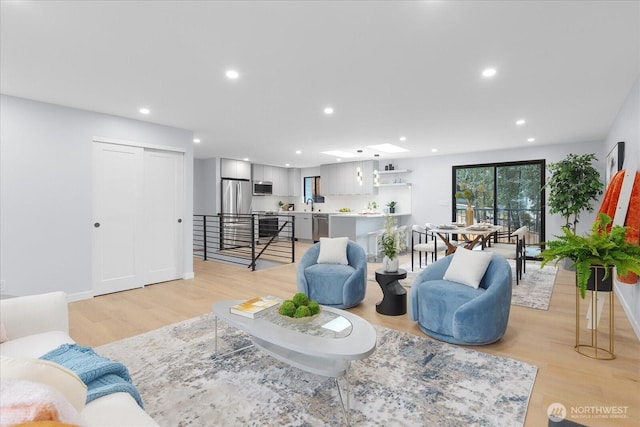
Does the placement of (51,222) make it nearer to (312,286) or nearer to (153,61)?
(153,61)

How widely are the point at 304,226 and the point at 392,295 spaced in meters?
6.51

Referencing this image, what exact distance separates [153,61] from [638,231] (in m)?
4.57

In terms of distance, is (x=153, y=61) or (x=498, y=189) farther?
(x=498, y=189)

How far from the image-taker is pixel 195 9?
2119mm

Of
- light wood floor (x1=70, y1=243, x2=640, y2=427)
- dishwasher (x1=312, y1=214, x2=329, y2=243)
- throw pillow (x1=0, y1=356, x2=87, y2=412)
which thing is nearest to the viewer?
throw pillow (x1=0, y1=356, x2=87, y2=412)

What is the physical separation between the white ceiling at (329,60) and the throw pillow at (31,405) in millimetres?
2154

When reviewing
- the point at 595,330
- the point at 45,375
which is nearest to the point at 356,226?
the point at 595,330

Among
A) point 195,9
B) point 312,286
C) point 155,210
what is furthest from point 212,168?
point 195,9

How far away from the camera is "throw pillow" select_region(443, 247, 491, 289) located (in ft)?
10.0

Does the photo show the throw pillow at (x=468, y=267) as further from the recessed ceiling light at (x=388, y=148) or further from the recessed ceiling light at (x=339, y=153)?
the recessed ceiling light at (x=339, y=153)

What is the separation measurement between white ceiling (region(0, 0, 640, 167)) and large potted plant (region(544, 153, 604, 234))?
3.35 ft

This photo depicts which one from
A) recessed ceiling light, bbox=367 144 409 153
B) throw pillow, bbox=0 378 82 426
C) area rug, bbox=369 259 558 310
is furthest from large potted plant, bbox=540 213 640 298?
recessed ceiling light, bbox=367 144 409 153

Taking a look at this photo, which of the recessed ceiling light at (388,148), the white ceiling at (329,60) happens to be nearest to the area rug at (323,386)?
the white ceiling at (329,60)

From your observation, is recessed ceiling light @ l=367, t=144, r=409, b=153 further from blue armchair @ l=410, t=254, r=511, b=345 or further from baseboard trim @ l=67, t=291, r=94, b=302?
baseboard trim @ l=67, t=291, r=94, b=302
